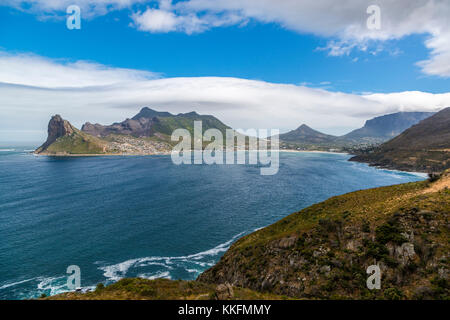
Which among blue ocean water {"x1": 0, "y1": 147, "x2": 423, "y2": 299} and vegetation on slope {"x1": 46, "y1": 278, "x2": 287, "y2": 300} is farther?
blue ocean water {"x1": 0, "y1": 147, "x2": 423, "y2": 299}

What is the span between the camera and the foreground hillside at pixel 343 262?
24.0 m

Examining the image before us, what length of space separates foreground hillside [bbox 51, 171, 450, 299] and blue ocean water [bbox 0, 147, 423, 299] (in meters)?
19.9

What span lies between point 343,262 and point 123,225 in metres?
67.0

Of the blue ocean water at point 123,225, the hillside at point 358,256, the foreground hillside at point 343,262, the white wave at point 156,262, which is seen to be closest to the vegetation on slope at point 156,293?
the foreground hillside at point 343,262

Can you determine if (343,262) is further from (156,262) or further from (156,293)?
(156,262)

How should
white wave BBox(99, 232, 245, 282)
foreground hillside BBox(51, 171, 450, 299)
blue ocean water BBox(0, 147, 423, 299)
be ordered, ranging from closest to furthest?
1. foreground hillside BBox(51, 171, 450, 299)
2. white wave BBox(99, 232, 245, 282)
3. blue ocean water BBox(0, 147, 423, 299)

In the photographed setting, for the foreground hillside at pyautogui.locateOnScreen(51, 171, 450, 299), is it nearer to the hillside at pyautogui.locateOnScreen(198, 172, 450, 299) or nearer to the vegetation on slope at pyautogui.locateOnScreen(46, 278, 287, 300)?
the hillside at pyautogui.locateOnScreen(198, 172, 450, 299)

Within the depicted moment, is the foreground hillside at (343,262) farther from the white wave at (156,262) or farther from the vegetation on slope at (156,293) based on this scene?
the white wave at (156,262)

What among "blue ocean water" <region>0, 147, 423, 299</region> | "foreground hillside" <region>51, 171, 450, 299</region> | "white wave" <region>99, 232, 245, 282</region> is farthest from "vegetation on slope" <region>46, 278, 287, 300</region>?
"white wave" <region>99, 232, 245, 282</region>

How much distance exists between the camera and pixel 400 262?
26875 mm

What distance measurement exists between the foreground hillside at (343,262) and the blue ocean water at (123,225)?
1989 centimetres

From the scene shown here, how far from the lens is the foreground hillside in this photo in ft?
78.6
